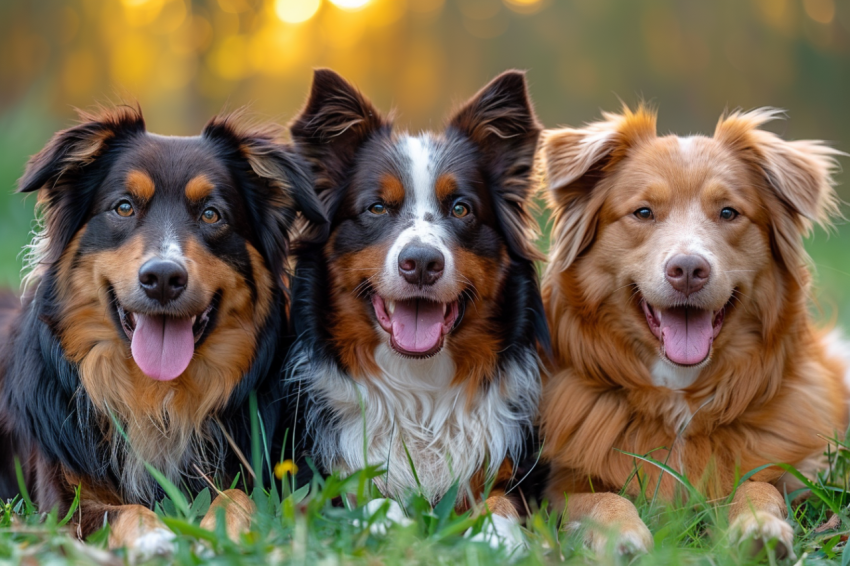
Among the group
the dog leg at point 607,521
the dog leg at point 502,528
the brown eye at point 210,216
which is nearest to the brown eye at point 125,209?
the brown eye at point 210,216

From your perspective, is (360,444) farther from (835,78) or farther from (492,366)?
(835,78)

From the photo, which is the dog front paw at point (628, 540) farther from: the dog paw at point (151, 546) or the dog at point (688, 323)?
the dog paw at point (151, 546)

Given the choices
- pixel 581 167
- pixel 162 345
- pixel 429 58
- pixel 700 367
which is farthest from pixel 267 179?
pixel 429 58

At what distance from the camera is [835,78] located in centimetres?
1588

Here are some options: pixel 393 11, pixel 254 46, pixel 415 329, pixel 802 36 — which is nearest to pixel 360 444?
pixel 415 329

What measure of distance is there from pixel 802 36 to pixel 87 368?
15732mm

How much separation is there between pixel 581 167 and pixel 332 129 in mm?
1216

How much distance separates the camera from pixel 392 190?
374cm

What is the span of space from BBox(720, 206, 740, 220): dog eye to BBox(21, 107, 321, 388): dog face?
6.01ft

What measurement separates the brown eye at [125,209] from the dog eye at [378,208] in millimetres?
1051

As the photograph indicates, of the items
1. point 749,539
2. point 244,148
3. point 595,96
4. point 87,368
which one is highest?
point 595,96

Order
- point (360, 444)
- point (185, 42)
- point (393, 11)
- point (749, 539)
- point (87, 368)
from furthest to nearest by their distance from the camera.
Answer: point (393, 11) → point (185, 42) → point (360, 444) → point (87, 368) → point (749, 539)

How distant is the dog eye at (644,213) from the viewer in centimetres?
374

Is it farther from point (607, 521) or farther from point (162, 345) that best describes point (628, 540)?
point (162, 345)
